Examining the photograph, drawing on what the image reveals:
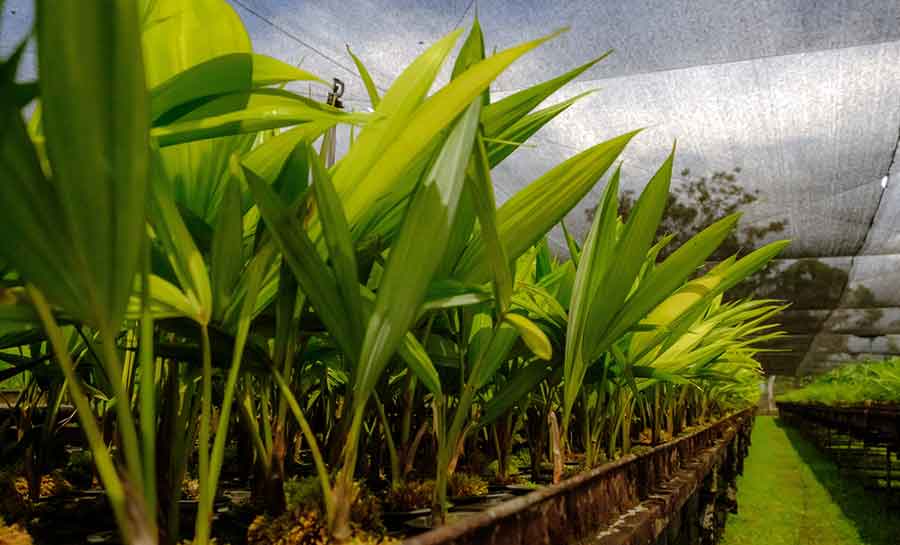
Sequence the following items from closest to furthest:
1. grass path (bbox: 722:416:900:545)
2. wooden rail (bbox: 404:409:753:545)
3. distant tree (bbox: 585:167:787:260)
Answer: wooden rail (bbox: 404:409:753:545) < grass path (bbox: 722:416:900:545) < distant tree (bbox: 585:167:787:260)

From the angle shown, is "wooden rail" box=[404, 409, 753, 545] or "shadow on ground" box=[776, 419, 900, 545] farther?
"shadow on ground" box=[776, 419, 900, 545]

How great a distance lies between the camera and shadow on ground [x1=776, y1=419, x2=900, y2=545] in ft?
9.62

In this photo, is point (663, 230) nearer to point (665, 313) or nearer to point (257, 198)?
point (665, 313)

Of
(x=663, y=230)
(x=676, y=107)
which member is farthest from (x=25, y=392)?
(x=663, y=230)

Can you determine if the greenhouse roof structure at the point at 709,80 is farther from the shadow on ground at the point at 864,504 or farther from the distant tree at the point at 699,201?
the shadow on ground at the point at 864,504

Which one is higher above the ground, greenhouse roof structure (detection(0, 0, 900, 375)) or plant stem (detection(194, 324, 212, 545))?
greenhouse roof structure (detection(0, 0, 900, 375))

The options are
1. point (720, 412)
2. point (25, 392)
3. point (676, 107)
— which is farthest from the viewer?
point (676, 107)

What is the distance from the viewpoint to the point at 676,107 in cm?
398

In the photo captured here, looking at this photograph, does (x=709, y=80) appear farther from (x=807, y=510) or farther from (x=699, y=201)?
(x=807, y=510)

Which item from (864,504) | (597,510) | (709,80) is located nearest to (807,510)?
(864,504)

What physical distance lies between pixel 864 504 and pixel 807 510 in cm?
45

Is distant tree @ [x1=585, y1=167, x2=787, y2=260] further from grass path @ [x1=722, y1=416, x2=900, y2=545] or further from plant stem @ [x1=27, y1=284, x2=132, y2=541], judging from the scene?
plant stem @ [x1=27, y1=284, x2=132, y2=541]

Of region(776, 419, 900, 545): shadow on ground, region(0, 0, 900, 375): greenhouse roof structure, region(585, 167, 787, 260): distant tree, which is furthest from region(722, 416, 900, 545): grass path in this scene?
region(585, 167, 787, 260): distant tree

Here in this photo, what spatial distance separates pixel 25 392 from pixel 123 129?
43cm
